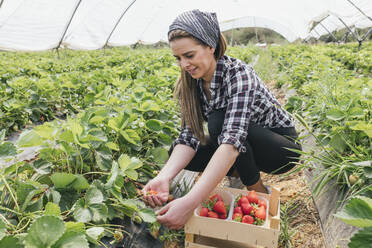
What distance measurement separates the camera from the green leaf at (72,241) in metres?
0.84

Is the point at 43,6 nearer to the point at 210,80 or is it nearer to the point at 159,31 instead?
the point at 210,80

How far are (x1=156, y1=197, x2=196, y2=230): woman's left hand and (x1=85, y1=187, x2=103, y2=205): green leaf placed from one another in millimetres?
305

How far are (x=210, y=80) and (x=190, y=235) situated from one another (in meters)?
0.91

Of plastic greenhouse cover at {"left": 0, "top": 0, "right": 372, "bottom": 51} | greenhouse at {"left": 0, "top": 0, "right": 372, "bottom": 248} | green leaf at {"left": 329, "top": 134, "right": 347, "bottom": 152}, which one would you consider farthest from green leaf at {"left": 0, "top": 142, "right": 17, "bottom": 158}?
plastic greenhouse cover at {"left": 0, "top": 0, "right": 372, "bottom": 51}

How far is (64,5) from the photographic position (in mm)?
6828

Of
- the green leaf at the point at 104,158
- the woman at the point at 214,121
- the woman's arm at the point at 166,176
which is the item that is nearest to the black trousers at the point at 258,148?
the woman at the point at 214,121

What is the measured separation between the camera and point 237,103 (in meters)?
1.63

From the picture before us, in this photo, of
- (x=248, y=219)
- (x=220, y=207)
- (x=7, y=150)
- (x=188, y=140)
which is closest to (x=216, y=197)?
(x=220, y=207)

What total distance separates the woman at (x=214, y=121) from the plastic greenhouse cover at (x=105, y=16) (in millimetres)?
5393

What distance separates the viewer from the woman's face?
1.57 meters

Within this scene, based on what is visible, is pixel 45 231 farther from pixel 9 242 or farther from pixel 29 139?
pixel 29 139

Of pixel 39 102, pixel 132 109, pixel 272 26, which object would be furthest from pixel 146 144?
pixel 272 26

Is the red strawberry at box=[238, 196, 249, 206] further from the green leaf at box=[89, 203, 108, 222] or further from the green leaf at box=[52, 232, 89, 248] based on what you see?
the green leaf at box=[52, 232, 89, 248]

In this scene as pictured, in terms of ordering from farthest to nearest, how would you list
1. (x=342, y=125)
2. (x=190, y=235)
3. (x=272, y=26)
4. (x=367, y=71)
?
(x=272, y=26) < (x=367, y=71) < (x=342, y=125) < (x=190, y=235)
